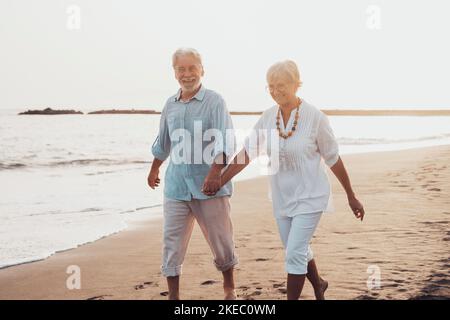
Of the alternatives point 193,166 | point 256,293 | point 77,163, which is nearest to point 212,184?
point 193,166

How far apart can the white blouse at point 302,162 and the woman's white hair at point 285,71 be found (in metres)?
0.24

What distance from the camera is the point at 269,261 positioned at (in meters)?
5.90

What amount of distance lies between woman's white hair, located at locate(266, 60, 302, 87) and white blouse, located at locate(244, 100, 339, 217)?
237mm

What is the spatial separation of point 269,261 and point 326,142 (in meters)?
2.16

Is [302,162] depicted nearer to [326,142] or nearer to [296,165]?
[296,165]

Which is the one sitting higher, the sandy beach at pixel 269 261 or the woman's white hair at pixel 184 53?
the woman's white hair at pixel 184 53

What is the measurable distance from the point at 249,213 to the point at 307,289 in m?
4.24

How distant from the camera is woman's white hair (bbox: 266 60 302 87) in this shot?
395cm

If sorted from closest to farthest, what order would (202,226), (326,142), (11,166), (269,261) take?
(326,142) < (202,226) < (269,261) < (11,166)

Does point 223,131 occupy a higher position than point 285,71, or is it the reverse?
point 285,71

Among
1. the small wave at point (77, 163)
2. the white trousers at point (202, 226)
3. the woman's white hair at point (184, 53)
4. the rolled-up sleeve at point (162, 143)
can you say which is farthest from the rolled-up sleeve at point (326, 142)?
the small wave at point (77, 163)

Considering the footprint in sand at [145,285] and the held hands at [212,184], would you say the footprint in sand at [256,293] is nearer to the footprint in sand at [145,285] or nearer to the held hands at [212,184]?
the footprint in sand at [145,285]

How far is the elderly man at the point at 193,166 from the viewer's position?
4363 millimetres
